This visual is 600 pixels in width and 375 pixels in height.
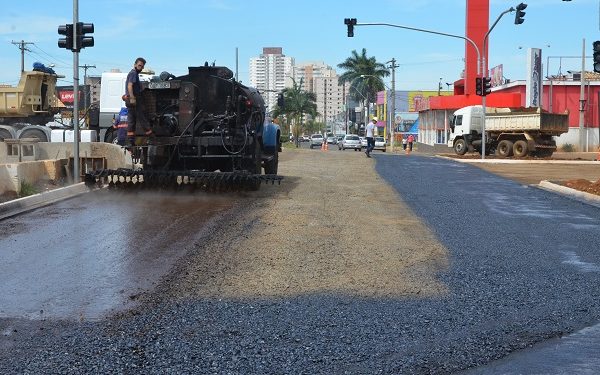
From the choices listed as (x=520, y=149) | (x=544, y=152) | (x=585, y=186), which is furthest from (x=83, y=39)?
(x=544, y=152)

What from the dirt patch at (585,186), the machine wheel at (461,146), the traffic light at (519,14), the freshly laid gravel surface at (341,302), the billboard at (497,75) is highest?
the billboard at (497,75)

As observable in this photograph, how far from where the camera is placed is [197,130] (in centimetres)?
1428

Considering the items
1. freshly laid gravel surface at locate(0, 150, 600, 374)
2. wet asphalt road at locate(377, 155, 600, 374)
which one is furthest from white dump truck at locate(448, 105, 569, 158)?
freshly laid gravel surface at locate(0, 150, 600, 374)

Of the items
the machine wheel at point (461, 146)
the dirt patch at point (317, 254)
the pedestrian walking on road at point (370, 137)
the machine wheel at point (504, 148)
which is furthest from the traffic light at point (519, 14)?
the dirt patch at point (317, 254)

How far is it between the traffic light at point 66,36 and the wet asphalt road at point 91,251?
4188 millimetres

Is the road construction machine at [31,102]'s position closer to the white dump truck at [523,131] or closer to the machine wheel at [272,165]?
the machine wheel at [272,165]

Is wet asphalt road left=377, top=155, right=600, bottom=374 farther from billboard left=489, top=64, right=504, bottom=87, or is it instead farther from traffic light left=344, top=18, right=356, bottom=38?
billboard left=489, top=64, right=504, bottom=87

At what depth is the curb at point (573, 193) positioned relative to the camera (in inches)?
599

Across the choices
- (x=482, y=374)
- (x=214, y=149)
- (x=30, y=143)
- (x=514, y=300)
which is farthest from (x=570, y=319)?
(x=30, y=143)

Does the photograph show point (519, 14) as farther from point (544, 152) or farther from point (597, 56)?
point (597, 56)

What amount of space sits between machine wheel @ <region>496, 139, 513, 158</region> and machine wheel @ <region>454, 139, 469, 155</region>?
3.08 m

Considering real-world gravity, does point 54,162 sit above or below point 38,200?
above

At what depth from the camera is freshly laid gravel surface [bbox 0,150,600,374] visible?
486 centimetres

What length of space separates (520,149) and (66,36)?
27842mm
